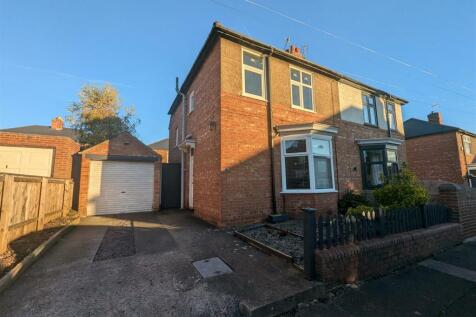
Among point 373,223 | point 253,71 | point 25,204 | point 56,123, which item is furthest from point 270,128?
point 56,123

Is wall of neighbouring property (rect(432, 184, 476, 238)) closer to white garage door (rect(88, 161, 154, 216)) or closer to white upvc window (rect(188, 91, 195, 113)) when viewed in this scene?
white upvc window (rect(188, 91, 195, 113))

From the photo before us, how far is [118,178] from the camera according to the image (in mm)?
10664

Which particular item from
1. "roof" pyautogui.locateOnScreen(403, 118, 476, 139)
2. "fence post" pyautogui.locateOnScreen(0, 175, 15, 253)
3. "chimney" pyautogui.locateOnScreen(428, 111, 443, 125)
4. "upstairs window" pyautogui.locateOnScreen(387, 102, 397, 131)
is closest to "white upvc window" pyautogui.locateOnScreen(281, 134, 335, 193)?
"fence post" pyautogui.locateOnScreen(0, 175, 15, 253)

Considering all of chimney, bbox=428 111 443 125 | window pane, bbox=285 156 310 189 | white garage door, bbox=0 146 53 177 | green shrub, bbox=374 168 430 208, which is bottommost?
green shrub, bbox=374 168 430 208

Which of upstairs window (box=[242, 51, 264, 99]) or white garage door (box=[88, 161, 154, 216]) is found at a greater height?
upstairs window (box=[242, 51, 264, 99])

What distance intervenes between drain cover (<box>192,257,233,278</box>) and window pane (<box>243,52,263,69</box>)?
741 cm

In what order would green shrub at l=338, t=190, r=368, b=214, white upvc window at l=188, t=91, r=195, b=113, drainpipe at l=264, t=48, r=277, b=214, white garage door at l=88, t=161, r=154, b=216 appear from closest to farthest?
drainpipe at l=264, t=48, r=277, b=214
green shrub at l=338, t=190, r=368, b=214
white garage door at l=88, t=161, r=154, b=216
white upvc window at l=188, t=91, r=195, b=113

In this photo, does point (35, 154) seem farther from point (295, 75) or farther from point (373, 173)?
point (373, 173)

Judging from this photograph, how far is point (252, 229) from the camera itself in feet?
22.4

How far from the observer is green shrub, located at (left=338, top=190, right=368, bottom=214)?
29.8 feet

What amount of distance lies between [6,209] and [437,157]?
1071 inches

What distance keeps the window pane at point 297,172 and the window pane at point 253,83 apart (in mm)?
3056

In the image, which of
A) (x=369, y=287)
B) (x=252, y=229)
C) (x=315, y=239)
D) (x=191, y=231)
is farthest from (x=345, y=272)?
(x=191, y=231)

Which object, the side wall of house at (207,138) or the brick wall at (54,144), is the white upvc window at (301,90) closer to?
the side wall of house at (207,138)
